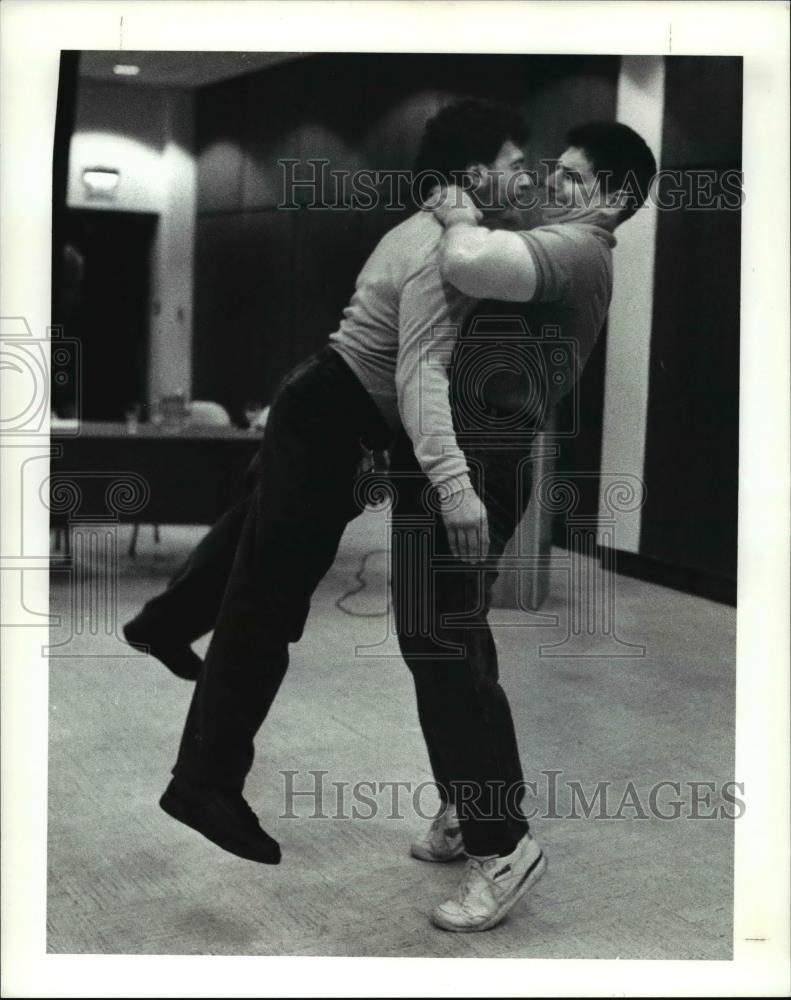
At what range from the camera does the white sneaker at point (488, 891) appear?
2.98 m

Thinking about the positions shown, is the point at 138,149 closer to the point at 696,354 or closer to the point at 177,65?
the point at 177,65

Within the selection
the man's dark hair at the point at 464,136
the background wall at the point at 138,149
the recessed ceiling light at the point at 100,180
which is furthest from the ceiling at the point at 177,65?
the man's dark hair at the point at 464,136

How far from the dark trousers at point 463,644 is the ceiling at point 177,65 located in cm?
92

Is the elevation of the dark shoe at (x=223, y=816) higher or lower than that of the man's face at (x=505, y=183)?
lower

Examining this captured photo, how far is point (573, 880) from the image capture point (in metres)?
3.04

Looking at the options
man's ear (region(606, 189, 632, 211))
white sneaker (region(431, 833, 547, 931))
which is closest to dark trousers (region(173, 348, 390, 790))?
white sneaker (region(431, 833, 547, 931))

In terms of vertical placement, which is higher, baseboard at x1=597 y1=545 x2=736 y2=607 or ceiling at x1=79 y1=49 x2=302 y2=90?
ceiling at x1=79 y1=49 x2=302 y2=90

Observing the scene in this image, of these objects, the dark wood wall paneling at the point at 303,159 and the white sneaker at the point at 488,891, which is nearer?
the dark wood wall paneling at the point at 303,159

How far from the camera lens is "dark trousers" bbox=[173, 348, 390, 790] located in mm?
2939

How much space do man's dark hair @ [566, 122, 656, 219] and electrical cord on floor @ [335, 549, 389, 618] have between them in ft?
3.19

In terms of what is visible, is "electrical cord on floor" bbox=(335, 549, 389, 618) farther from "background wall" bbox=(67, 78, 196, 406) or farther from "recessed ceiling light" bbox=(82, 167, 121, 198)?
"recessed ceiling light" bbox=(82, 167, 121, 198)

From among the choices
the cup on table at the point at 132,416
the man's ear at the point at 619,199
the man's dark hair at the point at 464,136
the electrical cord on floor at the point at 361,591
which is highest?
the man's dark hair at the point at 464,136

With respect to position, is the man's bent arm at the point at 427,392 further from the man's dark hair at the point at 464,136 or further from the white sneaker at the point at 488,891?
the white sneaker at the point at 488,891

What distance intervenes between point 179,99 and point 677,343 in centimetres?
127
